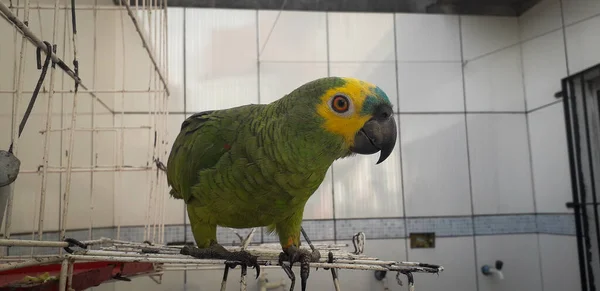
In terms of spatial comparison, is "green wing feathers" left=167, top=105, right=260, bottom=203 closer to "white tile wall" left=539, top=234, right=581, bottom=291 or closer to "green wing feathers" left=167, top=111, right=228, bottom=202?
"green wing feathers" left=167, top=111, right=228, bottom=202

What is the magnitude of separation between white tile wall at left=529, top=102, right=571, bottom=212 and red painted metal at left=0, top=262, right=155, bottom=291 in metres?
2.08

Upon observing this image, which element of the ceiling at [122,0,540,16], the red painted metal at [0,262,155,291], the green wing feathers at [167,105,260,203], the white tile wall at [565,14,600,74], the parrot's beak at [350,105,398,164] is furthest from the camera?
the ceiling at [122,0,540,16]

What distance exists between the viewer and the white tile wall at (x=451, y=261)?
2137mm

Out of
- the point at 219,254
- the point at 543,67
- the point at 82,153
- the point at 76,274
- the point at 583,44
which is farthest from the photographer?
the point at 543,67

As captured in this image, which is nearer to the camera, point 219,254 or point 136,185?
point 219,254

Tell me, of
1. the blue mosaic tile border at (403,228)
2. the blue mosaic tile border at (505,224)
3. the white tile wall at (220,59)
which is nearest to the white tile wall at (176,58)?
the white tile wall at (220,59)

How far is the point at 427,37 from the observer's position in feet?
7.68

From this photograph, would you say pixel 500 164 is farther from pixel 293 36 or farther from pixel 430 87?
pixel 293 36

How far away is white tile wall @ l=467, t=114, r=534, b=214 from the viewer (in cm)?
228

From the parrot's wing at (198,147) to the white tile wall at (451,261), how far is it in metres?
1.49

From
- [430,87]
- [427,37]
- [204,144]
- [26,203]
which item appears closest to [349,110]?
[204,144]

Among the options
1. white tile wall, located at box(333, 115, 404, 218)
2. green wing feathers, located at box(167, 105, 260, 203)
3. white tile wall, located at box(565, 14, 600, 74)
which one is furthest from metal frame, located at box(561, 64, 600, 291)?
green wing feathers, located at box(167, 105, 260, 203)

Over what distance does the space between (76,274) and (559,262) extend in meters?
2.28

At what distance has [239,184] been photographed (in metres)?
0.95
